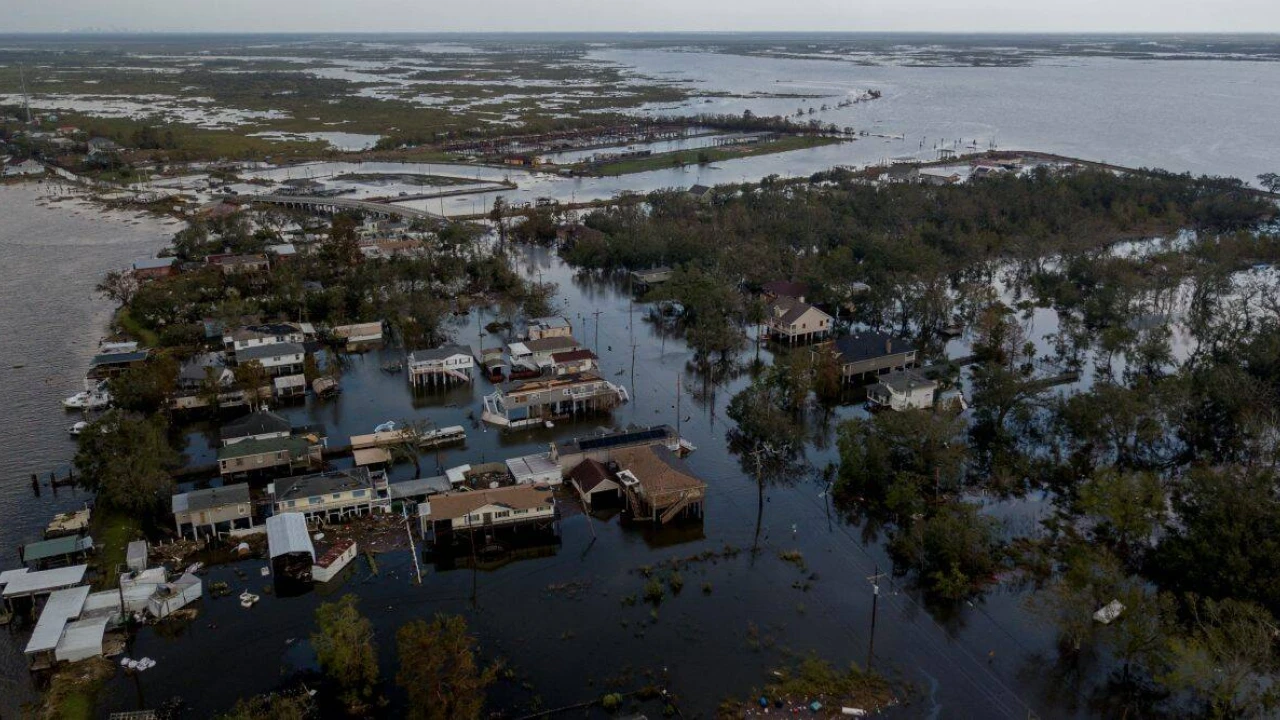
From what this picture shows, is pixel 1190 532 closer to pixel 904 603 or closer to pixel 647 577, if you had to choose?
pixel 904 603

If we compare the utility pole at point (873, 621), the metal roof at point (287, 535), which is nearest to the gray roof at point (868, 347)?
the utility pole at point (873, 621)

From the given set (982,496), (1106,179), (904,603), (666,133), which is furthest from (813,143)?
(904,603)

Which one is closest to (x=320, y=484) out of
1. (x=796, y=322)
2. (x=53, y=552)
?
(x=53, y=552)

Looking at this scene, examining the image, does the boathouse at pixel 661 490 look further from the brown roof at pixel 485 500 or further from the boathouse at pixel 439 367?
the boathouse at pixel 439 367

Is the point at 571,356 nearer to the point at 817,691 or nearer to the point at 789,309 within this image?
the point at 789,309

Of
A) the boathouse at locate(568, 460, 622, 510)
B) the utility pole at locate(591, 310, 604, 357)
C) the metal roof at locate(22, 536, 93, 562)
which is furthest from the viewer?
the utility pole at locate(591, 310, 604, 357)

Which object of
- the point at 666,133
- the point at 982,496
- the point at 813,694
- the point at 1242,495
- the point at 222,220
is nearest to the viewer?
the point at 813,694

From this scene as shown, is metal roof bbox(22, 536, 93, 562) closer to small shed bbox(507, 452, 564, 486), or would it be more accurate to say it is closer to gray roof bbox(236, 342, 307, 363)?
small shed bbox(507, 452, 564, 486)

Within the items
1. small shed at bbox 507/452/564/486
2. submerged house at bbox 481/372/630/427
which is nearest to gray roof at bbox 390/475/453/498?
small shed at bbox 507/452/564/486
